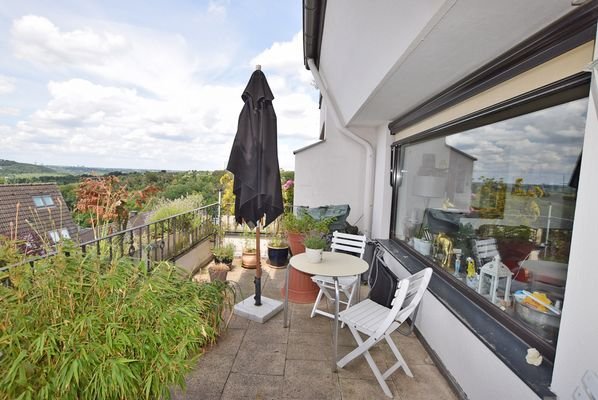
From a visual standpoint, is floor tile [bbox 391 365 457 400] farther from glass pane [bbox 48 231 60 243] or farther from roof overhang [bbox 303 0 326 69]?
roof overhang [bbox 303 0 326 69]

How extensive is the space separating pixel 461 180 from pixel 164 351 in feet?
9.17

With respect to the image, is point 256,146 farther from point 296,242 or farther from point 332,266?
Result: point 296,242

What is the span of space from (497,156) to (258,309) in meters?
2.77

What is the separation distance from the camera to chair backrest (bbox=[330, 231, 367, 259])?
143 inches

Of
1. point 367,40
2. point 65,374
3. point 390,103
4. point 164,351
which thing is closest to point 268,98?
point 367,40

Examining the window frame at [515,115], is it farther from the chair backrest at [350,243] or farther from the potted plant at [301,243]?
the potted plant at [301,243]

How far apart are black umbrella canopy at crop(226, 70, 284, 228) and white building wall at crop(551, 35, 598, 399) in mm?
2287

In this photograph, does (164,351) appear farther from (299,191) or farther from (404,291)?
(299,191)

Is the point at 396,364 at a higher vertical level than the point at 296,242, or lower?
lower

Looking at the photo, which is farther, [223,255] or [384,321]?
[223,255]

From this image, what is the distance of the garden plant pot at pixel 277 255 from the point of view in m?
4.91

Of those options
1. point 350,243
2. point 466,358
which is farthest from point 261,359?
point 350,243

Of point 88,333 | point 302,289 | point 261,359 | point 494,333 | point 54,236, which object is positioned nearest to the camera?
point 88,333

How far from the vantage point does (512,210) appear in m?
2.09
